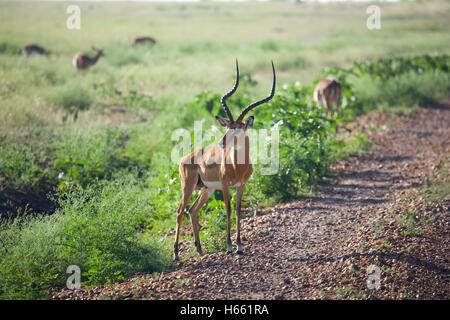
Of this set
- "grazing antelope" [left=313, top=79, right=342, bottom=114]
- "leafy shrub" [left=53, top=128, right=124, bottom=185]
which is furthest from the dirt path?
"grazing antelope" [left=313, top=79, right=342, bottom=114]

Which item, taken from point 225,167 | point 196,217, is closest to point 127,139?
point 196,217

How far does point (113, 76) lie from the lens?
66.7 ft

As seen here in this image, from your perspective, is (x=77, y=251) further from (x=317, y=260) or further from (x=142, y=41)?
(x=142, y=41)

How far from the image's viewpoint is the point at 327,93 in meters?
15.0

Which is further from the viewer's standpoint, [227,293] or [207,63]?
[207,63]

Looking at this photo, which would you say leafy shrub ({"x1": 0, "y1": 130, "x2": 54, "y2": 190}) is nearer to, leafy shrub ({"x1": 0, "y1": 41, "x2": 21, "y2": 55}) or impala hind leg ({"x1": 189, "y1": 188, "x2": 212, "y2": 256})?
impala hind leg ({"x1": 189, "y1": 188, "x2": 212, "y2": 256})

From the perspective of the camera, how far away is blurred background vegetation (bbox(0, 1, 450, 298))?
7.57 meters

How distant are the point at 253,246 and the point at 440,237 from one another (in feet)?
7.27

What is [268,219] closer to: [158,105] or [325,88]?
[325,88]

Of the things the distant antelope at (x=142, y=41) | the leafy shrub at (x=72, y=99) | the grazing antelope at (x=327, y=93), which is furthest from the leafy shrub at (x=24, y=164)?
the distant antelope at (x=142, y=41)

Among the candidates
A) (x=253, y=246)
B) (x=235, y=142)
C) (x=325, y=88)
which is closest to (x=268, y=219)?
(x=253, y=246)

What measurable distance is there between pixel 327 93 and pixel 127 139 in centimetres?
483

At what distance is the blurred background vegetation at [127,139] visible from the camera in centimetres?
757
